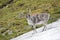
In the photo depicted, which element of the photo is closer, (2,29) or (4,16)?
(2,29)

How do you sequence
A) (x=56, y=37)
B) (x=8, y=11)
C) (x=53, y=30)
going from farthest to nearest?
(x=8, y=11) → (x=53, y=30) → (x=56, y=37)

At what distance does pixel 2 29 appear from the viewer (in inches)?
1082

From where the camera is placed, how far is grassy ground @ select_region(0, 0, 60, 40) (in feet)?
86.6

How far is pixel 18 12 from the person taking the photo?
3366 cm

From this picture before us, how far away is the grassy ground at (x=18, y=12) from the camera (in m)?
26.4

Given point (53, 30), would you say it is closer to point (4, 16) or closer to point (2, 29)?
point (2, 29)

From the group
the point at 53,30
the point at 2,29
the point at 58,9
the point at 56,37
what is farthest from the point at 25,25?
the point at 56,37

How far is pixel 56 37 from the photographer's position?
18500 millimetres

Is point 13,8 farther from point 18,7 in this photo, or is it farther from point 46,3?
point 46,3

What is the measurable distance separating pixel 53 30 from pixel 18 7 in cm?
1613

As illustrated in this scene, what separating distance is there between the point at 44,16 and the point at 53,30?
1309mm

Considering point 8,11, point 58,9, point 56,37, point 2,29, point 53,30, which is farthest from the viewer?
point 8,11

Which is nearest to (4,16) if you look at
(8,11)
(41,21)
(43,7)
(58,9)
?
(8,11)

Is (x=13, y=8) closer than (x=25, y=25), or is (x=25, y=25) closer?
(x=25, y=25)
